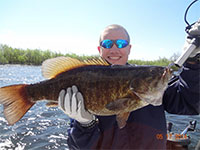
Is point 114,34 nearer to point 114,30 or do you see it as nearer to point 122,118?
point 114,30

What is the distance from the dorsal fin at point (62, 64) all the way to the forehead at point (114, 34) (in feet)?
3.06

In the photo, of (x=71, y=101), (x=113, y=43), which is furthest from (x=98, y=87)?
(x=113, y=43)

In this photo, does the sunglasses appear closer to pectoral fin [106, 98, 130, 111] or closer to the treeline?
pectoral fin [106, 98, 130, 111]

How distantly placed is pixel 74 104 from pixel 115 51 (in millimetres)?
1191

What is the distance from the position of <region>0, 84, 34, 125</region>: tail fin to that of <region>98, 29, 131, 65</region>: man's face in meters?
1.44

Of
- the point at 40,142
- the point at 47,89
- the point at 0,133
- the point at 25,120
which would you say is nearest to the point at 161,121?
the point at 47,89

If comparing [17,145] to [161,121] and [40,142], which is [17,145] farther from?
[161,121]

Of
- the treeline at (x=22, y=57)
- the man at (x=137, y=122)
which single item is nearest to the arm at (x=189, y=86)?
the man at (x=137, y=122)

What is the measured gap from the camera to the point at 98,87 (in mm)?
2107

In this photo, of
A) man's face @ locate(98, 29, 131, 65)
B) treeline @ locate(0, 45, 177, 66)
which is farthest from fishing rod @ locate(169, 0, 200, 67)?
treeline @ locate(0, 45, 177, 66)

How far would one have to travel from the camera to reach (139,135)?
249cm

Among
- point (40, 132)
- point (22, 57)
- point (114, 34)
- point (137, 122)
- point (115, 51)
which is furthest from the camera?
point (22, 57)

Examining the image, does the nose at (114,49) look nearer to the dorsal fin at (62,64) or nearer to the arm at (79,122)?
the dorsal fin at (62,64)

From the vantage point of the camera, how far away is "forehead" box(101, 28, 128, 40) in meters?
3.00
